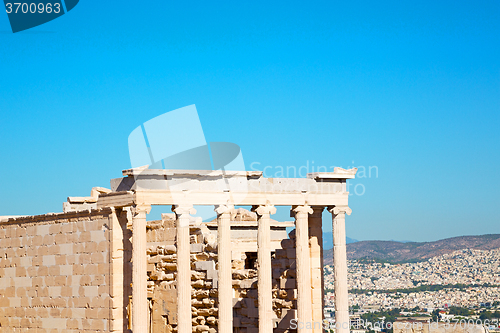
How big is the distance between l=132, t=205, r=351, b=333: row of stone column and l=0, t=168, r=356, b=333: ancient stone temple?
36 millimetres

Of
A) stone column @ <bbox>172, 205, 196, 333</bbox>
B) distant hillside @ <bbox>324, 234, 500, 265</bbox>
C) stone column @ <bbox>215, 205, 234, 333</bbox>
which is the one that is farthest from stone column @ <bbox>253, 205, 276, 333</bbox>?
distant hillside @ <bbox>324, 234, 500, 265</bbox>

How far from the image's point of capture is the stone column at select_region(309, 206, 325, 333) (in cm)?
2731

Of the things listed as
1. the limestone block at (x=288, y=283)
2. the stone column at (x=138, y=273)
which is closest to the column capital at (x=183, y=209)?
the stone column at (x=138, y=273)

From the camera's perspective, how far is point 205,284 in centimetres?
2947

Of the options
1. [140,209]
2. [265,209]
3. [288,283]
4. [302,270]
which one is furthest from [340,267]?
[140,209]

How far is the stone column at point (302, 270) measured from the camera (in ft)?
84.2

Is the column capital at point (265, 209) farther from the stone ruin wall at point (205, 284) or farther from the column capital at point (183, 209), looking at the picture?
the stone ruin wall at point (205, 284)

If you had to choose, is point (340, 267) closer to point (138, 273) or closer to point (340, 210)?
point (340, 210)

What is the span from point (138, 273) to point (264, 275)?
180 inches

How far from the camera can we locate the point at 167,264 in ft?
97.1

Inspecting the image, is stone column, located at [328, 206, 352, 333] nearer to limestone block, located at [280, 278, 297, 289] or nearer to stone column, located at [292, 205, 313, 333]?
stone column, located at [292, 205, 313, 333]

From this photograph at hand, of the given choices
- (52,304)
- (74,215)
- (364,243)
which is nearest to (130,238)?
(74,215)

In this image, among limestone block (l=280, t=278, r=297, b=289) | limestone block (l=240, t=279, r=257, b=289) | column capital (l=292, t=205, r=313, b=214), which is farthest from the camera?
limestone block (l=240, t=279, r=257, b=289)

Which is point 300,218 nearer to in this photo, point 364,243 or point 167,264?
point 167,264
